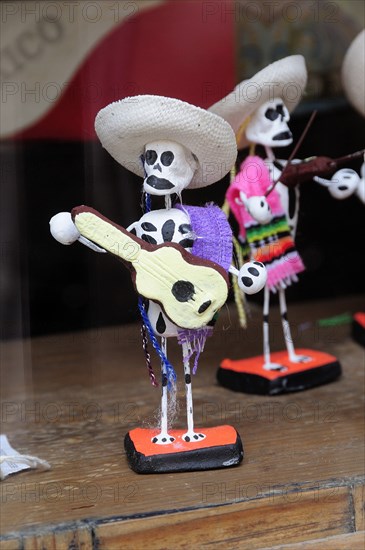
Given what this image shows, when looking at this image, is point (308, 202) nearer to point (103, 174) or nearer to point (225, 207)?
point (103, 174)

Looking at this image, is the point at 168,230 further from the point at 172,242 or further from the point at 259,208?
the point at 259,208

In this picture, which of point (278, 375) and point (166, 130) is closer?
point (166, 130)

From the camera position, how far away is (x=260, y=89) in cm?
193

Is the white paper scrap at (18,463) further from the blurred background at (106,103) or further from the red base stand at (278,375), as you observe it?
the red base stand at (278,375)

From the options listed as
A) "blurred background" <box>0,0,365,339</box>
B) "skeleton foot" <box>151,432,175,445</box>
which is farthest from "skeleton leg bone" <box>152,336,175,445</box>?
"blurred background" <box>0,0,365,339</box>

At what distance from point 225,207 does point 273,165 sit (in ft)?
0.48

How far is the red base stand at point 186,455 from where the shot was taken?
161cm

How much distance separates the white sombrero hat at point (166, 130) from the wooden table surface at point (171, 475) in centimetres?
36

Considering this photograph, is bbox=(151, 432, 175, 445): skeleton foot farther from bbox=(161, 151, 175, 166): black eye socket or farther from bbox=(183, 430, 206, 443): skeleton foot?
bbox=(161, 151, 175, 166): black eye socket

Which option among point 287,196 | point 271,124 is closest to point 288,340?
point 287,196

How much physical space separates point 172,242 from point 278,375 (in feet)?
1.98

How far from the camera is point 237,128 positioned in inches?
79.4

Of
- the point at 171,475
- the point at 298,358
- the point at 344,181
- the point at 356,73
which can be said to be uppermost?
the point at 356,73

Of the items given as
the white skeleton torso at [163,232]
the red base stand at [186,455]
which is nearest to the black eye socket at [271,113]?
the white skeleton torso at [163,232]
